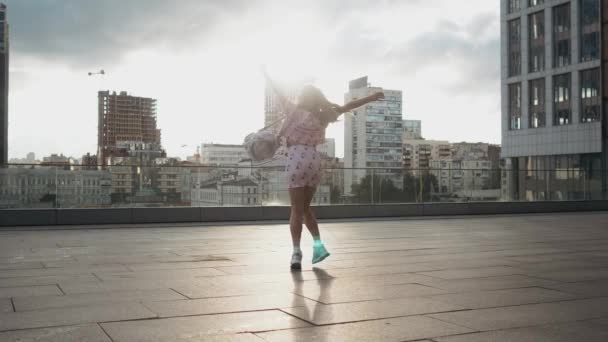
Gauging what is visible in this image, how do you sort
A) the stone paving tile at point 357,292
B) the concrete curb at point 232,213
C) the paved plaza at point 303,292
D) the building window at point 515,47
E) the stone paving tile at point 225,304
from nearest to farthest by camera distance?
the paved plaza at point 303,292 < the stone paving tile at point 225,304 < the stone paving tile at point 357,292 < the concrete curb at point 232,213 < the building window at point 515,47

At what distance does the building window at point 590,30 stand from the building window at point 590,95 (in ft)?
3.99

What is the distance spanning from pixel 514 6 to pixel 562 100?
378 inches

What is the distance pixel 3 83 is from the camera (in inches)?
4397

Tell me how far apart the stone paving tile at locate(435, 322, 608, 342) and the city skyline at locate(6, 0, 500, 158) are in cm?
304

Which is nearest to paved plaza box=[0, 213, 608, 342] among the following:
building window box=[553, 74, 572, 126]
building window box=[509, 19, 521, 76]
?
building window box=[553, 74, 572, 126]

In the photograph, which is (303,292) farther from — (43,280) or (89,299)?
(43,280)

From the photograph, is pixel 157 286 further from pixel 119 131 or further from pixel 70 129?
pixel 119 131

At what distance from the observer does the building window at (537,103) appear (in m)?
53.8

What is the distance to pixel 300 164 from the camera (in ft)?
19.2

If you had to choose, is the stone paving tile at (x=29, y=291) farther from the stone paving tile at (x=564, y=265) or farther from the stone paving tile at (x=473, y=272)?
the stone paving tile at (x=564, y=265)

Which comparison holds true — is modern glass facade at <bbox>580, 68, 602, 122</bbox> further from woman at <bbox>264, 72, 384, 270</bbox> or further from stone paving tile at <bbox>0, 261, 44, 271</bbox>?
stone paving tile at <bbox>0, 261, 44, 271</bbox>

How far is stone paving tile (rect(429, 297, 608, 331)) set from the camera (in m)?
3.46

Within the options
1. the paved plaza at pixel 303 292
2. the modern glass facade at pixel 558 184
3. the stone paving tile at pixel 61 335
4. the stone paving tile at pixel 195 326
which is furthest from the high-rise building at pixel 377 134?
the stone paving tile at pixel 61 335

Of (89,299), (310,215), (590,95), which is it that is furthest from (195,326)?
(590,95)
